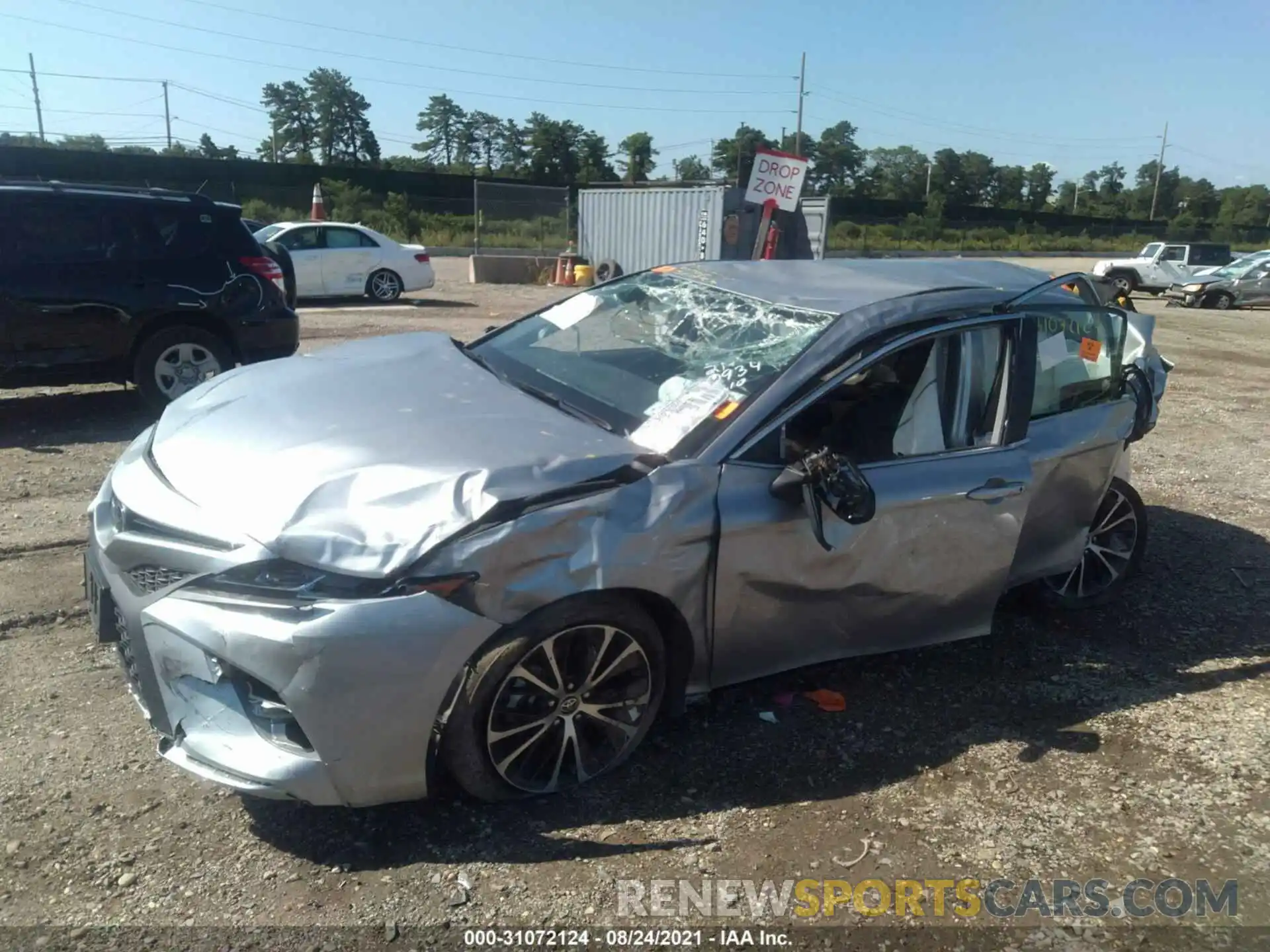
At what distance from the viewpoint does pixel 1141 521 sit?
16.8ft

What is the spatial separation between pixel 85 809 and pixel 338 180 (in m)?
42.4

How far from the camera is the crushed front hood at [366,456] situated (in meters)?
2.79

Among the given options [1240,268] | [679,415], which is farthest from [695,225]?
[679,415]

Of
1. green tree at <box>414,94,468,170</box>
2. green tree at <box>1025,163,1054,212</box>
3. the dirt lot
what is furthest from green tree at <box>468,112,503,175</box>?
the dirt lot

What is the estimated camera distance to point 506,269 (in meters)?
23.3

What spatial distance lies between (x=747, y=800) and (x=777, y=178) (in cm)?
886

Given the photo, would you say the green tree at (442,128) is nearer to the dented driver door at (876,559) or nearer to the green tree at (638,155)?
the green tree at (638,155)

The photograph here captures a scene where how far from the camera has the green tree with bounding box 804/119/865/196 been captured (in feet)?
254

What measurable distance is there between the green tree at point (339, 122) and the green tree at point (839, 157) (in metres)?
34.5

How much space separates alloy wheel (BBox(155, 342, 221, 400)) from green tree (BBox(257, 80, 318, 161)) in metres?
70.9

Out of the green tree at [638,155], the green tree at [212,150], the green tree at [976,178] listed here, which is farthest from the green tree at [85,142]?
the green tree at [976,178]

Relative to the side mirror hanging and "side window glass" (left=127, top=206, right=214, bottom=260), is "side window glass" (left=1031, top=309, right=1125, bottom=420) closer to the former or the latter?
the side mirror hanging

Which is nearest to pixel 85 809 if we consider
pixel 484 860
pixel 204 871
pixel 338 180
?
pixel 204 871

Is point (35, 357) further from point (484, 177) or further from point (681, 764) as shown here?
point (484, 177)
